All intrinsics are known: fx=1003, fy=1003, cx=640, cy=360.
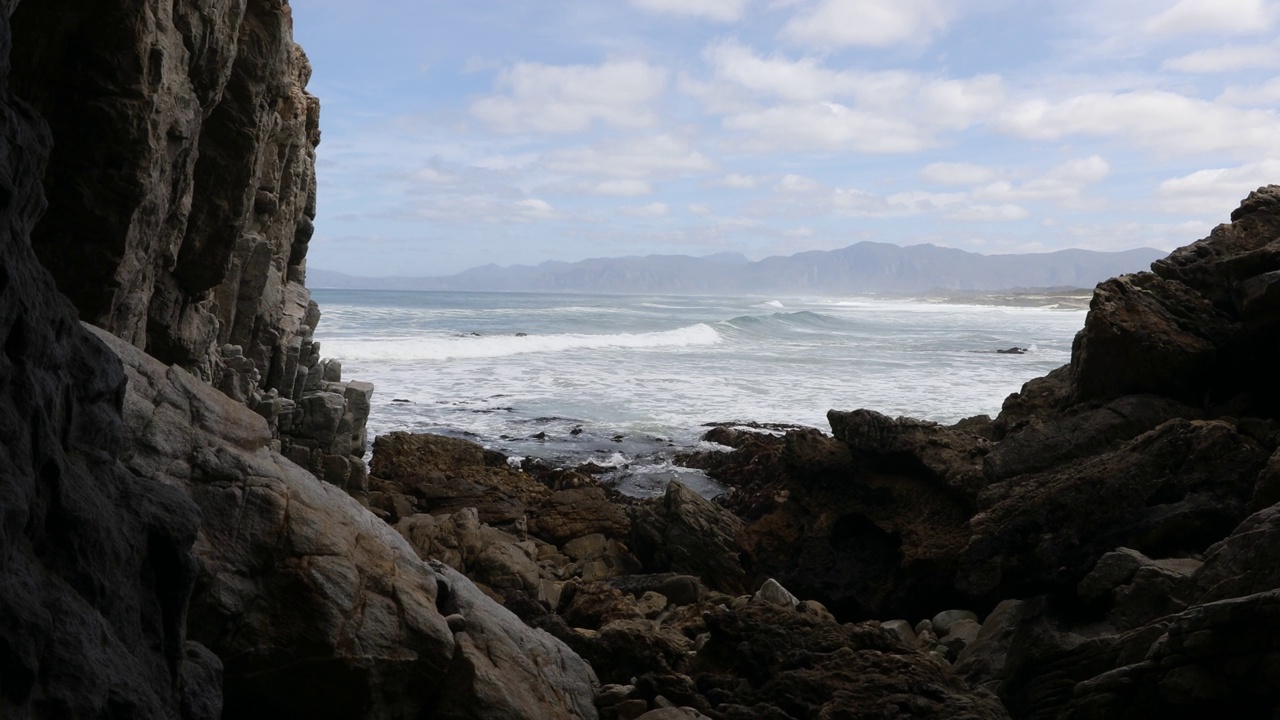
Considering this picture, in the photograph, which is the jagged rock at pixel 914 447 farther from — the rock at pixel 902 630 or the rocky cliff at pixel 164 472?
the rocky cliff at pixel 164 472

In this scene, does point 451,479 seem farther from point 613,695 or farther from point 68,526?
point 68,526

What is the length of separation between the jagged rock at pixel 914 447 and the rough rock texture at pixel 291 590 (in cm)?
512

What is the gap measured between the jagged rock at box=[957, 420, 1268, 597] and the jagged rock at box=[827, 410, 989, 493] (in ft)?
5.93

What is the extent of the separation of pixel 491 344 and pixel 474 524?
30.7 m

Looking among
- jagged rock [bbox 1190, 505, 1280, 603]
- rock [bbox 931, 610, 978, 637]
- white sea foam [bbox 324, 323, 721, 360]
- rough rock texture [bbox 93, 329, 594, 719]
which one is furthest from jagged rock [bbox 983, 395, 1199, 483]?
white sea foam [bbox 324, 323, 721, 360]

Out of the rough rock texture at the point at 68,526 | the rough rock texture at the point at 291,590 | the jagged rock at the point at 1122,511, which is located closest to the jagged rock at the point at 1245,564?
the jagged rock at the point at 1122,511

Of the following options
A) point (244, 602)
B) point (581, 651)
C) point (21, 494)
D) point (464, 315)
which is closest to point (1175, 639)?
point (581, 651)

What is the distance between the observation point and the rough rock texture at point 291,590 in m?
4.31

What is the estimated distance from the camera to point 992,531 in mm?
7027

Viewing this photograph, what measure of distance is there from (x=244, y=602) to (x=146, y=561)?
3.86 feet

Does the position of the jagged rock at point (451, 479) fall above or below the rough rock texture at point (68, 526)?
below

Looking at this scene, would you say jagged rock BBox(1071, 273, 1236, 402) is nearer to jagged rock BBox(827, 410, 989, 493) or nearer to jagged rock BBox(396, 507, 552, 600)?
jagged rock BBox(827, 410, 989, 493)

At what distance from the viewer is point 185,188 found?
24.2ft

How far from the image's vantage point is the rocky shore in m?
2.98
